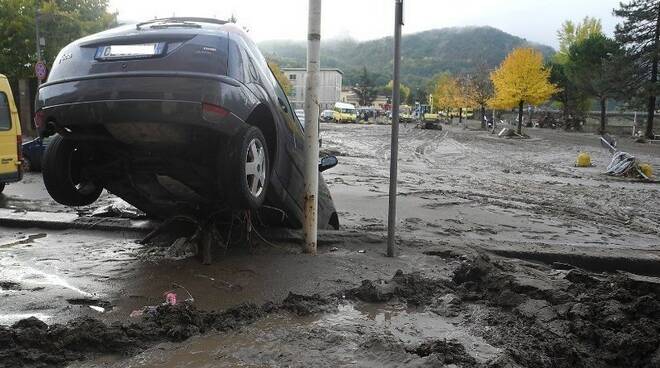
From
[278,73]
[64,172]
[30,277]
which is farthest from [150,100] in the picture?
[278,73]

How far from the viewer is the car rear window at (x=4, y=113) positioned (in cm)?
978

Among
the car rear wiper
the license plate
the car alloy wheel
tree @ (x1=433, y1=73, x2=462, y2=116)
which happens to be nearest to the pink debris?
the car alloy wheel

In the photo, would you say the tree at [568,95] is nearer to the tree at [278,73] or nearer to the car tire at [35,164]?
the tree at [278,73]

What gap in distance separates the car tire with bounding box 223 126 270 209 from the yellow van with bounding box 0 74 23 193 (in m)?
7.37

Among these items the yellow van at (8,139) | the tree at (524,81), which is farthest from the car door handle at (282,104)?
the tree at (524,81)

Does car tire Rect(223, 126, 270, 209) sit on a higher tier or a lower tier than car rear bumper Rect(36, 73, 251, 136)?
lower

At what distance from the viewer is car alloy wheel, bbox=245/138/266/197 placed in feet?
13.9

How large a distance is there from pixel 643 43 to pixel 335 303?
49241 millimetres

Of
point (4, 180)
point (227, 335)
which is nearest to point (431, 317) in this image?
point (227, 335)

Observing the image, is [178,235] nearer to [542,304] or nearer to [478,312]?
[478,312]

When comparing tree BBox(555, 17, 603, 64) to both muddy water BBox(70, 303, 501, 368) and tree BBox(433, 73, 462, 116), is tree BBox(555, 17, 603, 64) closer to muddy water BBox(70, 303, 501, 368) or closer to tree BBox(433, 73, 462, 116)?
tree BBox(433, 73, 462, 116)

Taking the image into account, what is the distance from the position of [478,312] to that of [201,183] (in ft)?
7.78

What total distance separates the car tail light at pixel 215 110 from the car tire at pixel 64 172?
5.04 ft

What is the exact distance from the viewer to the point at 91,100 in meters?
3.95
